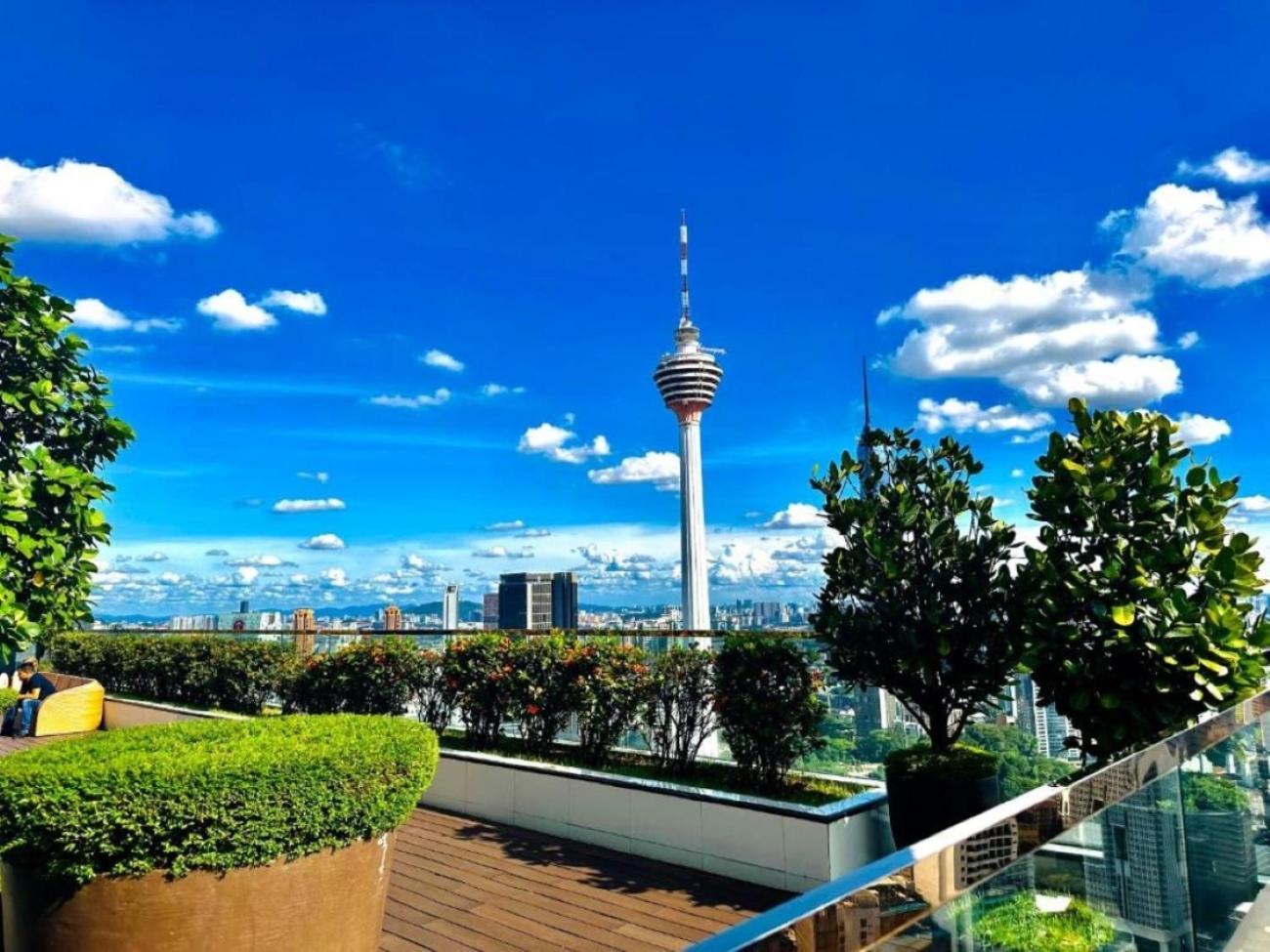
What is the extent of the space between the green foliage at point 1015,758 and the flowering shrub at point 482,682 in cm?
378

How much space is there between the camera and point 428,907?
4.30 meters

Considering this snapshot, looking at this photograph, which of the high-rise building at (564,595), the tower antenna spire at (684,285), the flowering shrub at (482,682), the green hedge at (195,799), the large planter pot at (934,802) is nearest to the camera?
the green hedge at (195,799)

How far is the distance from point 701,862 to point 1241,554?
358 centimetres

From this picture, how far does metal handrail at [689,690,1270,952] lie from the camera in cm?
103

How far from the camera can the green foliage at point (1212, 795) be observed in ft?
9.76

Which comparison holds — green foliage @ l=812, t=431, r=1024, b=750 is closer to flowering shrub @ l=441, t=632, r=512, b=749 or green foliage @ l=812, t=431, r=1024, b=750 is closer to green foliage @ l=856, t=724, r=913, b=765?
green foliage @ l=856, t=724, r=913, b=765

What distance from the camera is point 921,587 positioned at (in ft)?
16.1

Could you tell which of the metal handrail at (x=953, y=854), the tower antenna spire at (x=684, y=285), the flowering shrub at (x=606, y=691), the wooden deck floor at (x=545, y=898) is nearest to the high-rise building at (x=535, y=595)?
the flowering shrub at (x=606, y=691)

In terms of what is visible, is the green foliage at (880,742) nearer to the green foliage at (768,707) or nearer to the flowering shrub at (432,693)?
the green foliage at (768,707)

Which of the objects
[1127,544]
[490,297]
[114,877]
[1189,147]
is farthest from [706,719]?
[490,297]

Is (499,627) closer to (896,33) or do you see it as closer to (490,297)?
(896,33)

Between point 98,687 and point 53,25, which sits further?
point 98,687

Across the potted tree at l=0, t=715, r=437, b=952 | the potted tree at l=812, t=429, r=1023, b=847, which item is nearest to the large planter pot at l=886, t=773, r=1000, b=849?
the potted tree at l=812, t=429, r=1023, b=847

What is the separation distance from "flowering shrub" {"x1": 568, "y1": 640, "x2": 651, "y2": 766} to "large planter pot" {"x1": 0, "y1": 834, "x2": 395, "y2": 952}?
10.7 feet
